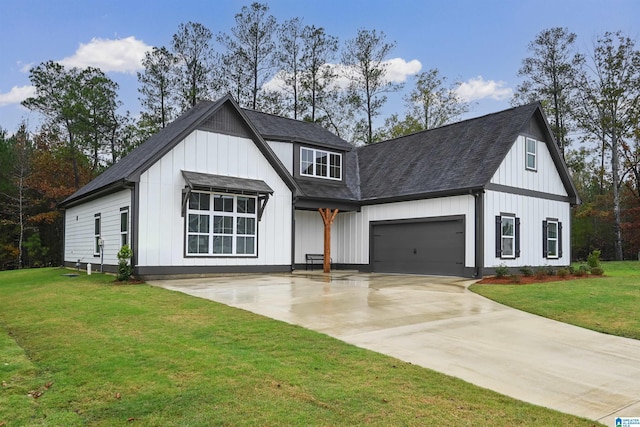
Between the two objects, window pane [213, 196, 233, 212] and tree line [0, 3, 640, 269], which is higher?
tree line [0, 3, 640, 269]

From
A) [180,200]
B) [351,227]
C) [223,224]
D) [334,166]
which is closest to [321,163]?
[334,166]

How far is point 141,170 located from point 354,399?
11.8 metres

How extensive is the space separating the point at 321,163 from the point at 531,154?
844cm

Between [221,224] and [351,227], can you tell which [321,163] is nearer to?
[351,227]

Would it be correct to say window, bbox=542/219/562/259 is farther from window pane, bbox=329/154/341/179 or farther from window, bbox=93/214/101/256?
window, bbox=93/214/101/256

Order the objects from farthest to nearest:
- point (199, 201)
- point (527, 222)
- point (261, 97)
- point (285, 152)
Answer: point (261, 97) < point (285, 152) < point (527, 222) < point (199, 201)

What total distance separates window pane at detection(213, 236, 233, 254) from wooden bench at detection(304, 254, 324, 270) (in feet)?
17.5

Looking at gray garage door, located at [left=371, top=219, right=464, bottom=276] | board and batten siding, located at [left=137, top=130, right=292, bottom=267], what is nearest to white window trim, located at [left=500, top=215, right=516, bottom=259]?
gray garage door, located at [left=371, top=219, right=464, bottom=276]

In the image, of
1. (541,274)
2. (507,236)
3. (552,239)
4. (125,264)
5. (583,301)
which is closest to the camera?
(583,301)

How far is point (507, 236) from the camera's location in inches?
699

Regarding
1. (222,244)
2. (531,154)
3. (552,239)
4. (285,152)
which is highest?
(285,152)

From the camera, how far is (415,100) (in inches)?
1538

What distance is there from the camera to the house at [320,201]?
50.7 feet

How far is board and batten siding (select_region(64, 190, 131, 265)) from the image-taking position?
53.2ft
